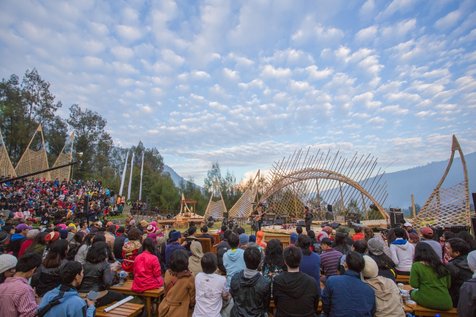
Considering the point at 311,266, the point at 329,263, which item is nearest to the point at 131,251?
the point at 311,266

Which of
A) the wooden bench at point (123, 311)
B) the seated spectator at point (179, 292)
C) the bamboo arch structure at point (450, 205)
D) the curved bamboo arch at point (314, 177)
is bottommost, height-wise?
the wooden bench at point (123, 311)

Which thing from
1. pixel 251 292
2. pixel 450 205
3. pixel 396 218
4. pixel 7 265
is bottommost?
pixel 251 292

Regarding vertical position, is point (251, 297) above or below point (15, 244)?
below

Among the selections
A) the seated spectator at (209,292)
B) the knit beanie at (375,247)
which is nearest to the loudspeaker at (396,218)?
the knit beanie at (375,247)

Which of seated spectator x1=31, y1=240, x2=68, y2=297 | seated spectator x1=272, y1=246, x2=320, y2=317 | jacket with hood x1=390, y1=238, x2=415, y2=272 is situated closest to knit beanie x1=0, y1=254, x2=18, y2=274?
seated spectator x1=31, y1=240, x2=68, y2=297

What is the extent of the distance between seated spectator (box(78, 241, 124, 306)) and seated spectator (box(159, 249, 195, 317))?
2.93 feet

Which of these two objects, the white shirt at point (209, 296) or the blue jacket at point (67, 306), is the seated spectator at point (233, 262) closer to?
the white shirt at point (209, 296)

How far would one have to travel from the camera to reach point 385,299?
8.43ft

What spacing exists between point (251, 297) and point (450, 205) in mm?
10474

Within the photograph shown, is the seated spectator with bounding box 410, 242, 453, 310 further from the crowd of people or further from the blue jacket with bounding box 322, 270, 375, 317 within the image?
the blue jacket with bounding box 322, 270, 375, 317

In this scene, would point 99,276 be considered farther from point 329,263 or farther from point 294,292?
point 329,263

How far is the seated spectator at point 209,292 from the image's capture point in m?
2.80

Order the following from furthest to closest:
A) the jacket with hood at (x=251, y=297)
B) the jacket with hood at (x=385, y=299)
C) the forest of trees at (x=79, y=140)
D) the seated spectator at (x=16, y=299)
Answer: the forest of trees at (x=79, y=140)
the jacket with hood at (x=251, y=297)
the jacket with hood at (x=385, y=299)
the seated spectator at (x=16, y=299)

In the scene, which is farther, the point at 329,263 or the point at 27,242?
the point at 27,242
